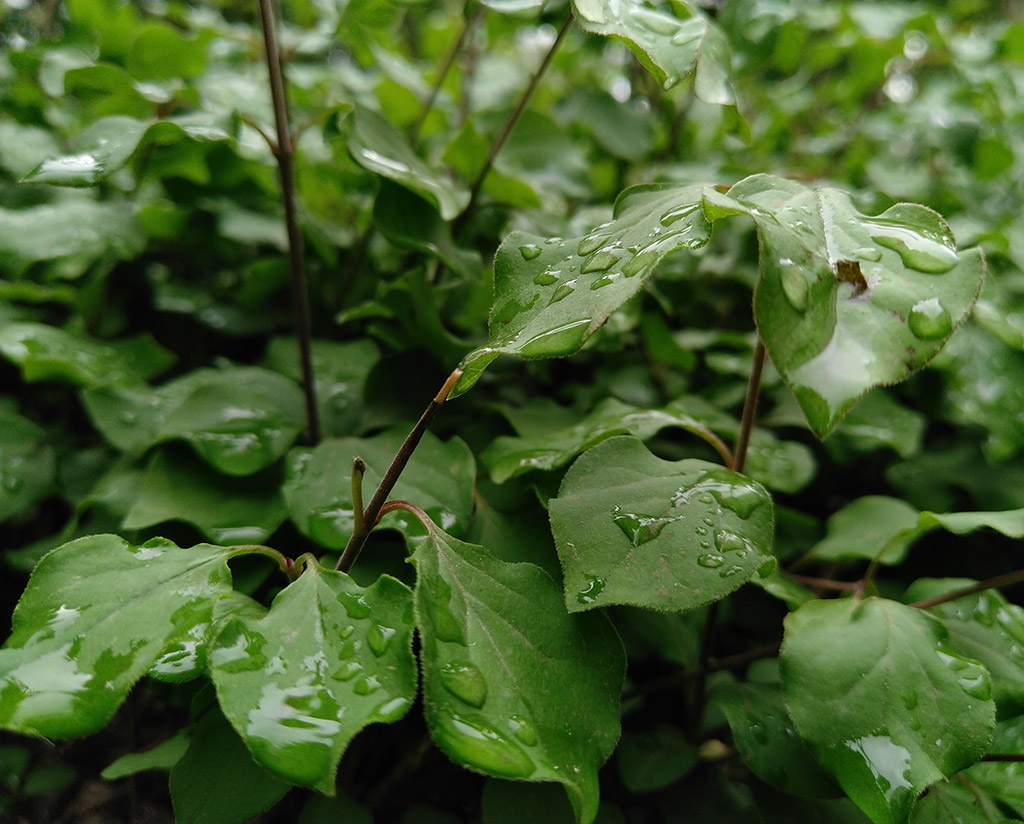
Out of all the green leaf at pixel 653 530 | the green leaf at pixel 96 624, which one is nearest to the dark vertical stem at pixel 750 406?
the green leaf at pixel 653 530

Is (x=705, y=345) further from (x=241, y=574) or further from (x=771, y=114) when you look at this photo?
(x=771, y=114)

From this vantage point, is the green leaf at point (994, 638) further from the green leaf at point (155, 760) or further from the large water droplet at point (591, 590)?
the green leaf at point (155, 760)

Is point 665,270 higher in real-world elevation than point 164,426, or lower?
higher

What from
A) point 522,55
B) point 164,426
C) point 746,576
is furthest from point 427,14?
point 746,576

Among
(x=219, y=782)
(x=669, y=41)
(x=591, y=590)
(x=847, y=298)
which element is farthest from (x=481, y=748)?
(x=669, y=41)

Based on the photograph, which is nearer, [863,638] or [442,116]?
[863,638]

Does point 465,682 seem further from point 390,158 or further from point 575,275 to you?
point 390,158
